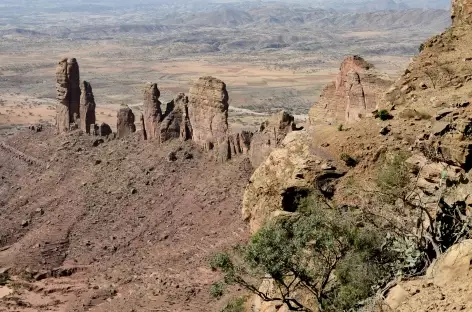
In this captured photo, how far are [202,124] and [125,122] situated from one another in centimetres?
1069

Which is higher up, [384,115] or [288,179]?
[384,115]

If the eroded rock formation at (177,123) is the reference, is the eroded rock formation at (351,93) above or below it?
above

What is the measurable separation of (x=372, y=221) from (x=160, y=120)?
39.1 m

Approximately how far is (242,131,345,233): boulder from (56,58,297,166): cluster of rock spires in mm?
19382

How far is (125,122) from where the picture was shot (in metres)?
58.8

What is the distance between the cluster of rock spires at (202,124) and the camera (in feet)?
148

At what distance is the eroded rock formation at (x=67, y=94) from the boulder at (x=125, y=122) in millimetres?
8202

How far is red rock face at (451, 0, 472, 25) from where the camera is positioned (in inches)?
1179

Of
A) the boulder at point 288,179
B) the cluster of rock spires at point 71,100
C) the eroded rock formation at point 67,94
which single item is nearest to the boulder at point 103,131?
the cluster of rock spires at point 71,100

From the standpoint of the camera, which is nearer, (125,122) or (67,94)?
(125,122)

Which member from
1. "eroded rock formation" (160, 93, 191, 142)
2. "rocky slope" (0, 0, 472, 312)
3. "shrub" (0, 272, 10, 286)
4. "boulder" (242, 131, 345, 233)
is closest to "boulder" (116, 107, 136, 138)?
"rocky slope" (0, 0, 472, 312)

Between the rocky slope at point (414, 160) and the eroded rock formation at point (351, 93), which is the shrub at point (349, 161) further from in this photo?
the eroded rock formation at point (351, 93)

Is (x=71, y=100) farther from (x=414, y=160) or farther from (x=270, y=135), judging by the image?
(x=414, y=160)

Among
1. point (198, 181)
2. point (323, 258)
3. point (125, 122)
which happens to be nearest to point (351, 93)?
point (198, 181)
